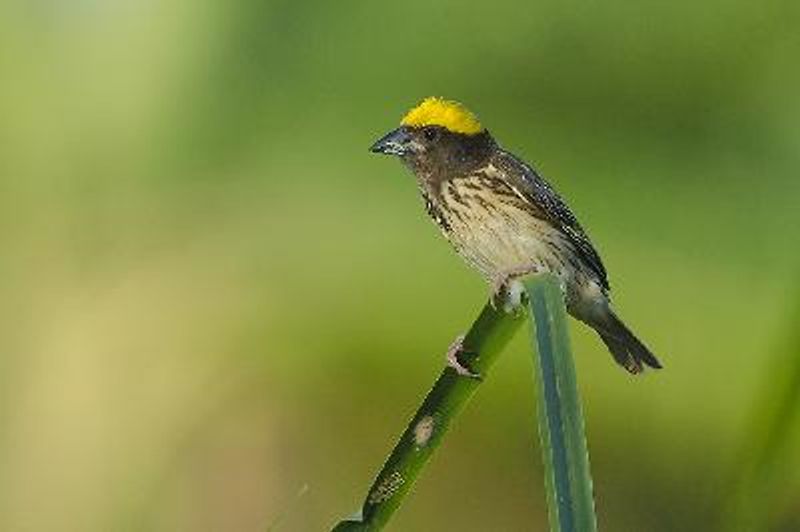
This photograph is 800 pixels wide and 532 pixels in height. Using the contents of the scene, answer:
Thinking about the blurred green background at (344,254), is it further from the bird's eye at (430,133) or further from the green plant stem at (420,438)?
the green plant stem at (420,438)

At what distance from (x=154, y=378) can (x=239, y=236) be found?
0.17 m

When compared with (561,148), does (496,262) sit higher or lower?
lower

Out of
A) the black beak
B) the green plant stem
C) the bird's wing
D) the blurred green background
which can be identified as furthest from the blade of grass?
the blurred green background

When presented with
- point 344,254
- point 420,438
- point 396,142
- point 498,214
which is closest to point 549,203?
point 498,214

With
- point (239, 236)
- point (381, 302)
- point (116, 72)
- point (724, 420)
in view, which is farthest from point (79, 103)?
point (724, 420)

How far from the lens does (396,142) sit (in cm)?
112

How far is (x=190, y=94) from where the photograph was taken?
186 cm

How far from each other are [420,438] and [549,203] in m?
0.77

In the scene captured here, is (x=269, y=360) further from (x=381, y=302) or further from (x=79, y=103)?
(x=79, y=103)

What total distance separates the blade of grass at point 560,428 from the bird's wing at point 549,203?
72cm

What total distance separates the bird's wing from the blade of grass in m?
0.72

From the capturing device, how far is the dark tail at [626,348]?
1.15 meters

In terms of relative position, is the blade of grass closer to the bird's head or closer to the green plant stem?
the green plant stem

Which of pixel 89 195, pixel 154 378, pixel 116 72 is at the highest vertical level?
pixel 116 72
